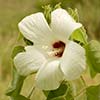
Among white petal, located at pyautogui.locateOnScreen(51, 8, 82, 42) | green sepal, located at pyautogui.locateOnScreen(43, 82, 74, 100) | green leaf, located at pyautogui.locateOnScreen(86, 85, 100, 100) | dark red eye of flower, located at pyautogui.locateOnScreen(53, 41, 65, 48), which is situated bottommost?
green leaf, located at pyautogui.locateOnScreen(86, 85, 100, 100)

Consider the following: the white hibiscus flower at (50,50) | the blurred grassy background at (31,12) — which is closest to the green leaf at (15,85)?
the white hibiscus flower at (50,50)

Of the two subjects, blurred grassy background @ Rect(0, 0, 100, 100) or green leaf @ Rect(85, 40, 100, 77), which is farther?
blurred grassy background @ Rect(0, 0, 100, 100)

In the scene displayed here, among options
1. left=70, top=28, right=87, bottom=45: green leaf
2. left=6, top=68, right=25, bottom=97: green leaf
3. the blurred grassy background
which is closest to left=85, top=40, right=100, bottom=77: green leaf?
left=70, top=28, right=87, bottom=45: green leaf

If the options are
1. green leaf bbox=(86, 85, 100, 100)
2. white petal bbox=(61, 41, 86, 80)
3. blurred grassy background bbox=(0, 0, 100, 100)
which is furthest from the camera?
blurred grassy background bbox=(0, 0, 100, 100)

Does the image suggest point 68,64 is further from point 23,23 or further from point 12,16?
point 12,16

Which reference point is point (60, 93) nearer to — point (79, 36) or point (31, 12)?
point (79, 36)

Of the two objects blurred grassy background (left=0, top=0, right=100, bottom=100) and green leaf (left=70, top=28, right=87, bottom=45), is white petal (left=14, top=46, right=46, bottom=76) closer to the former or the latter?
green leaf (left=70, top=28, right=87, bottom=45)
